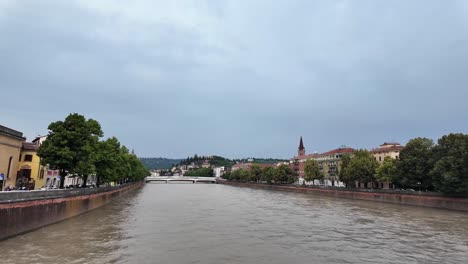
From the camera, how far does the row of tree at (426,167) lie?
178ft

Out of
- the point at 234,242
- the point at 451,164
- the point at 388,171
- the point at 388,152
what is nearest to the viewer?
the point at 234,242

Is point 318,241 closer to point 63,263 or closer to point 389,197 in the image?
point 63,263

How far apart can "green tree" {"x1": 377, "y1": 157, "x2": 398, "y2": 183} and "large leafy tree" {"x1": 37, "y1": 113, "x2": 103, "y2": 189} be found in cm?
6240

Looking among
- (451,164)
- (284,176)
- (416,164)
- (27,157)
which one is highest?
(416,164)

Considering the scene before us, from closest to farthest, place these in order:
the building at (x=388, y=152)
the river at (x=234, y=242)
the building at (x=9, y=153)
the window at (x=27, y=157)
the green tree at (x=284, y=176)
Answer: the river at (x=234, y=242)
the building at (x=9, y=153)
the window at (x=27, y=157)
the building at (x=388, y=152)
the green tree at (x=284, y=176)

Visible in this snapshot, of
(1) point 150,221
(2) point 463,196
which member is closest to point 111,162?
(1) point 150,221

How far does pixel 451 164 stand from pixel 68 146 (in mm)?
58407

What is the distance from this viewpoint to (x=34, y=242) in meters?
22.9

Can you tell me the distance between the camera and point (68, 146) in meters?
41.9

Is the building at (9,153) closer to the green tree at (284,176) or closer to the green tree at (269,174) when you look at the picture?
the green tree at (284,176)

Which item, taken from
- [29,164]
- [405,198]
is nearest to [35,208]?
[29,164]

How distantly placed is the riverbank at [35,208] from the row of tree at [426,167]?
54.8 metres

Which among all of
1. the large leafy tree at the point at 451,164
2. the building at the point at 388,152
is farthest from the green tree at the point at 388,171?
the building at the point at 388,152

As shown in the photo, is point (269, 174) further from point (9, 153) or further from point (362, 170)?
point (9, 153)
